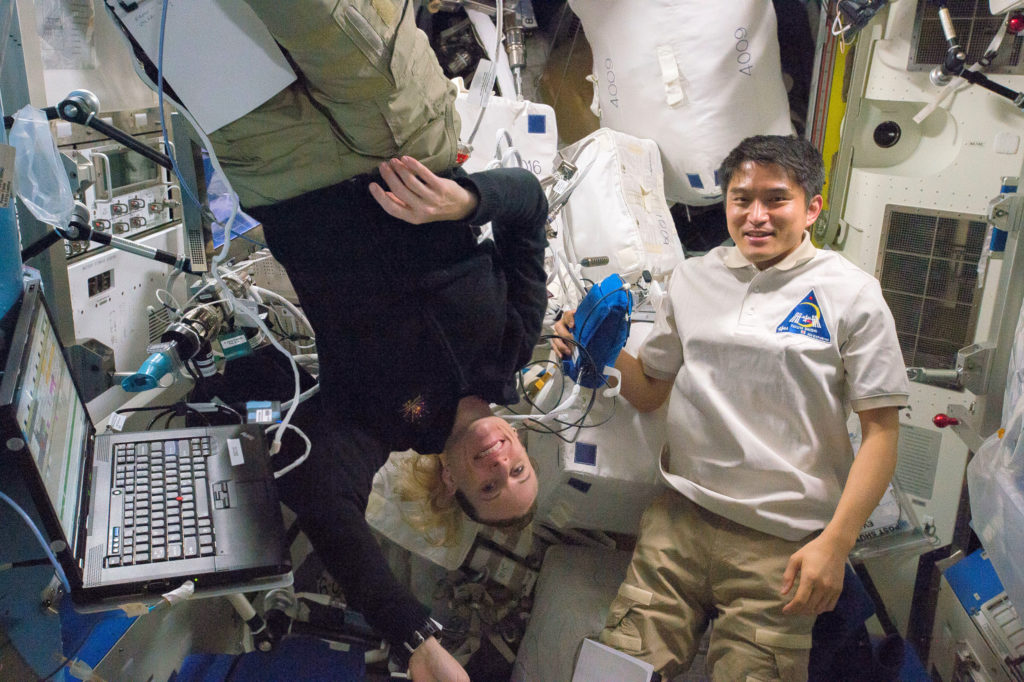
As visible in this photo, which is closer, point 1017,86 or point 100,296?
point 100,296

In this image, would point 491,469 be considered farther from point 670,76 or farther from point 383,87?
point 670,76

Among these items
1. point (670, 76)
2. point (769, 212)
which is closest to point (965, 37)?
point (670, 76)

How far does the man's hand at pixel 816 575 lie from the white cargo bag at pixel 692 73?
135cm

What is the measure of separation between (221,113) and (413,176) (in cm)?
30

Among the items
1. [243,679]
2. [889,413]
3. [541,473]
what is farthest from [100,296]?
[889,413]

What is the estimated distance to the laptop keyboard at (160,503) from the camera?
1213 millimetres

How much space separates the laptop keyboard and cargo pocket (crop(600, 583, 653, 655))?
0.96m

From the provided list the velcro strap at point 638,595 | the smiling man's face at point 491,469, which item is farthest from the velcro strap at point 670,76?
the velcro strap at point 638,595

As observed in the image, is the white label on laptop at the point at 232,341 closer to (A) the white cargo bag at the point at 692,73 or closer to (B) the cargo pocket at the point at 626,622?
(B) the cargo pocket at the point at 626,622

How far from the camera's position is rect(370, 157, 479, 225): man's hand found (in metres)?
1.14

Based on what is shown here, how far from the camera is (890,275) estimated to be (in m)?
2.35

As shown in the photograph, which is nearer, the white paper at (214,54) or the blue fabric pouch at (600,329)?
the white paper at (214,54)

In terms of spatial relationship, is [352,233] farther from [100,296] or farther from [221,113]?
[100,296]

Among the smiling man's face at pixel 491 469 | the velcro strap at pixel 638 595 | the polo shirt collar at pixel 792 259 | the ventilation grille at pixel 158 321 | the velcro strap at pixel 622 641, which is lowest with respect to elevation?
the velcro strap at pixel 622 641
